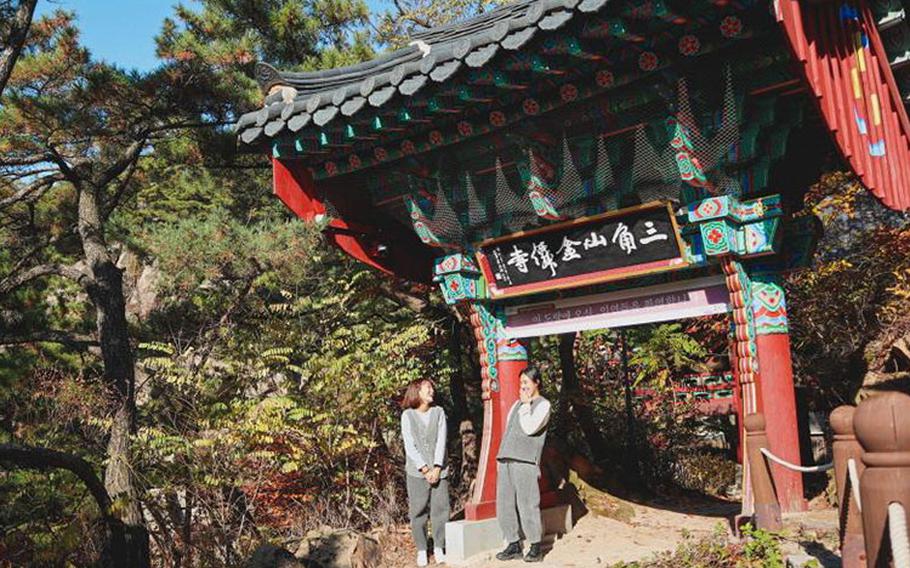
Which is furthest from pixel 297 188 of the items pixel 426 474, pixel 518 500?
pixel 518 500

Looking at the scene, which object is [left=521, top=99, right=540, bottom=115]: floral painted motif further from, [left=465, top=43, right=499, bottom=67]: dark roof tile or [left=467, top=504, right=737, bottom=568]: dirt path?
[left=467, top=504, right=737, bottom=568]: dirt path

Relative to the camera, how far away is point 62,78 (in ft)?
27.1

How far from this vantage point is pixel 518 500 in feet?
19.3

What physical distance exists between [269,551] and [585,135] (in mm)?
4081

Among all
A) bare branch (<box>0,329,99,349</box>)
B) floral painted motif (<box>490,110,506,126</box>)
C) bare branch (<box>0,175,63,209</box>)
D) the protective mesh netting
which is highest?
bare branch (<box>0,175,63,209</box>)

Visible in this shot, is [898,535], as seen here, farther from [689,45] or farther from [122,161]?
[122,161]

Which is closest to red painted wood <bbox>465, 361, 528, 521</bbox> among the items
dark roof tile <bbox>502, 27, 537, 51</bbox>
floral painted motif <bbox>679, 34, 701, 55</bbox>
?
dark roof tile <bbox>502, 27, 537, 51</bbox>

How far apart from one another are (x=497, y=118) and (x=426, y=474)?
2.97 m

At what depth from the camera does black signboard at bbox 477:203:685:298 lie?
585 cm

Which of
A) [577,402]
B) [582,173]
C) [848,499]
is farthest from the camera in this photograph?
[577,402]

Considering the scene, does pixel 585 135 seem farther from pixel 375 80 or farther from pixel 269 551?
pixel 269 551

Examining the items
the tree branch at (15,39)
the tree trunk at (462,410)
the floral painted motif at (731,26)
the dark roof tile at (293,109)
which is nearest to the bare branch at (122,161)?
the tree branch at (15,39)

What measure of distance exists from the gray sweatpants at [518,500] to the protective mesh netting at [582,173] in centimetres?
209

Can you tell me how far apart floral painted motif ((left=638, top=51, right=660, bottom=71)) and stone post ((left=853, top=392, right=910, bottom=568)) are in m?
3.62
